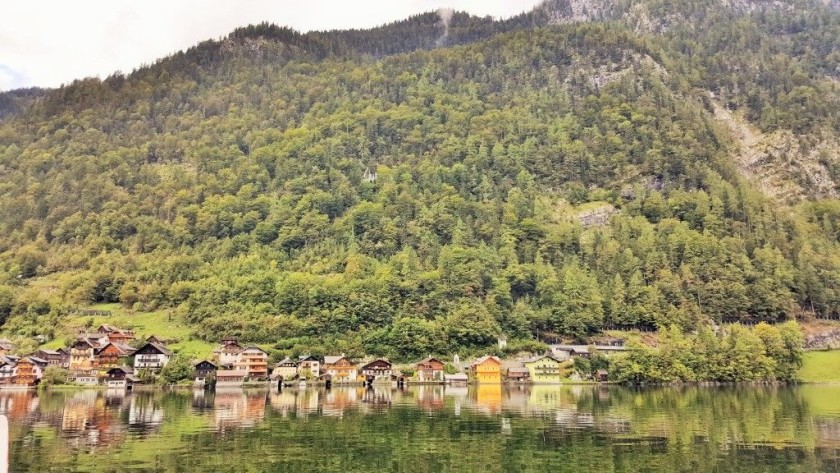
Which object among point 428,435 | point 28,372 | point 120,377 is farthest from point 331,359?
point 428,435

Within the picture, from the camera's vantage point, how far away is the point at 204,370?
8331 centimetres

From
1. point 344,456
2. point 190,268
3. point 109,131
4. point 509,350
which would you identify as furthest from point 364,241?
point 109,131

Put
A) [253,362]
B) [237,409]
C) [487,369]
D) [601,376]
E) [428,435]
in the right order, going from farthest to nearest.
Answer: [487,369] < [253,362] < [601,376] < [237,409] < [428,435]

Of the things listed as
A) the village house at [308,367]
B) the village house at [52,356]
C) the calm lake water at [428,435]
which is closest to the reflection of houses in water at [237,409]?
the calm lake water at [428,435]

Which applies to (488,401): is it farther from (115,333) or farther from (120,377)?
(115,333)

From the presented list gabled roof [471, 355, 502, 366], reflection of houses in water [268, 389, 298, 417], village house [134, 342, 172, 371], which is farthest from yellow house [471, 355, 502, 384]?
village house [134, 342, 172, 371]

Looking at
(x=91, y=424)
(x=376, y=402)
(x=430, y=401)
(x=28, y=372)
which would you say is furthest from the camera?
(x=28, y=372)

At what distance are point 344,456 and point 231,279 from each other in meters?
88.5

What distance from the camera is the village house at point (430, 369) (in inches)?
3496

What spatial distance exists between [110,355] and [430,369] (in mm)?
47030

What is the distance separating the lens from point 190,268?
11906 cm

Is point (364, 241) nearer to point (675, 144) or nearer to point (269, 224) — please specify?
point (269, 224)

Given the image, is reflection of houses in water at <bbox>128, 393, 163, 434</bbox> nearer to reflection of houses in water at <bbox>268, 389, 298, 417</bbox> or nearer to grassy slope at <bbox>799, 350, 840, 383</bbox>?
reflection of houses in water at <bbox>268, 389, 298, 417</bbox>

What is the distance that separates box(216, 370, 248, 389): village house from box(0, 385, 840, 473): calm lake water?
2499 cm
